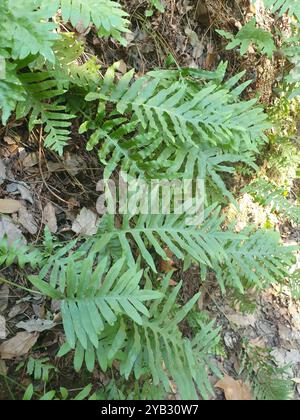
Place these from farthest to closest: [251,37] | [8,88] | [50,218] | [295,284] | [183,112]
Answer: [251,37]
[295,284]
[183,112]
[50,218]
[8,88]

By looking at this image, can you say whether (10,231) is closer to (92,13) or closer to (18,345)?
(18,345)

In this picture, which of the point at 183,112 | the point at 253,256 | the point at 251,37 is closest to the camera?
the point at 183,112

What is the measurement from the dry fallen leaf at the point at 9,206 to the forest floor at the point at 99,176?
0.02m

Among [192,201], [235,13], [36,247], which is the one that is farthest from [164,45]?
[36,247]

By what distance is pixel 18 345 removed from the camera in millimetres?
1946

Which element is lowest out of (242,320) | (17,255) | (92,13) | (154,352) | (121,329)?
(242,320)

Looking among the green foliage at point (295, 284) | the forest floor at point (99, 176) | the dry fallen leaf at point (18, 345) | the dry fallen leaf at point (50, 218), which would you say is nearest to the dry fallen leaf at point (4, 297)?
the forest floor at point (99, 176)

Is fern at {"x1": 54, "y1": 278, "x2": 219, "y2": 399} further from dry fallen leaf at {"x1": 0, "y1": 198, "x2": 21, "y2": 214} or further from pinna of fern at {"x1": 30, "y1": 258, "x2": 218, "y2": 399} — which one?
dry fallen leaf at {"x1": 0, "y1": 198, "x2": 21, "y2": 214}

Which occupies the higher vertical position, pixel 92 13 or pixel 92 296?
pixel 92 13

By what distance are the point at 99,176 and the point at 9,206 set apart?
19.7 inches

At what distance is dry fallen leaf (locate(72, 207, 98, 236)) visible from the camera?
229cm

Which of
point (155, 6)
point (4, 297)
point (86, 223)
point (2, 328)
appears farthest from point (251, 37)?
point (2, 328)

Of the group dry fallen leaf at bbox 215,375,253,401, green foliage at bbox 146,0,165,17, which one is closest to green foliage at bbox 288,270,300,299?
dry fallen leaf at bbox 215,375,253,401

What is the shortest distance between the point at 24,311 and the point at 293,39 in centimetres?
231
